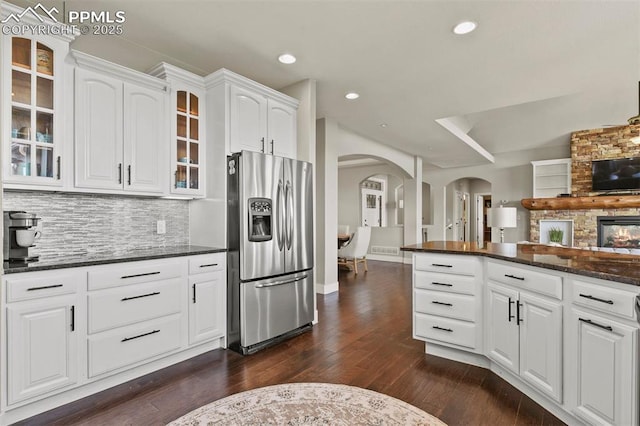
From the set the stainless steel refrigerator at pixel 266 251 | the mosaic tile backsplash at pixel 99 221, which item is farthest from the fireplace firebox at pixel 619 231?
the mosaic tile backsplash at pixel 99 221

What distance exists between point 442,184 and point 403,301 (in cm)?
606

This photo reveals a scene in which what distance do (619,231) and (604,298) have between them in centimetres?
654

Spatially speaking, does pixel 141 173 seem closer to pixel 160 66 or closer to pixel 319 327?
pixel 160 66

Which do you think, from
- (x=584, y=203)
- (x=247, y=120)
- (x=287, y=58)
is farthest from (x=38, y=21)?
(x=584, y=203)

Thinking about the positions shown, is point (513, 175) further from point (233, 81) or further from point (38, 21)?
point (38, 21)

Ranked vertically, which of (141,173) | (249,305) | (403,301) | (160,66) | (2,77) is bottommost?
(403,301)

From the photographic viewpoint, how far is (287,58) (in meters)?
3.13

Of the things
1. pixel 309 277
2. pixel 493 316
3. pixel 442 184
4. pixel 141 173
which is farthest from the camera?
pixel 442 184

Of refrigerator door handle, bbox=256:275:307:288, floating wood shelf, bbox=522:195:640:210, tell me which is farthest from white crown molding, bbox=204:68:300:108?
floating wood shelf, bbox=522:195:640:210

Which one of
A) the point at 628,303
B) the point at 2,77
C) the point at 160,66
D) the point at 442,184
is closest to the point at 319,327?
the point at 628,303

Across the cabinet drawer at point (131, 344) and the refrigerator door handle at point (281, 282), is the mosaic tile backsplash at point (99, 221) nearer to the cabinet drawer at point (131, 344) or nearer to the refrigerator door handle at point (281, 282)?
the cabinet drawer at point (131, 344)

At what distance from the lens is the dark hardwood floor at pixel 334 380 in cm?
194

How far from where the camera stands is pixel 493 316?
7.79 ft

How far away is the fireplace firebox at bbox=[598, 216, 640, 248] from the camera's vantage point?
619cm
